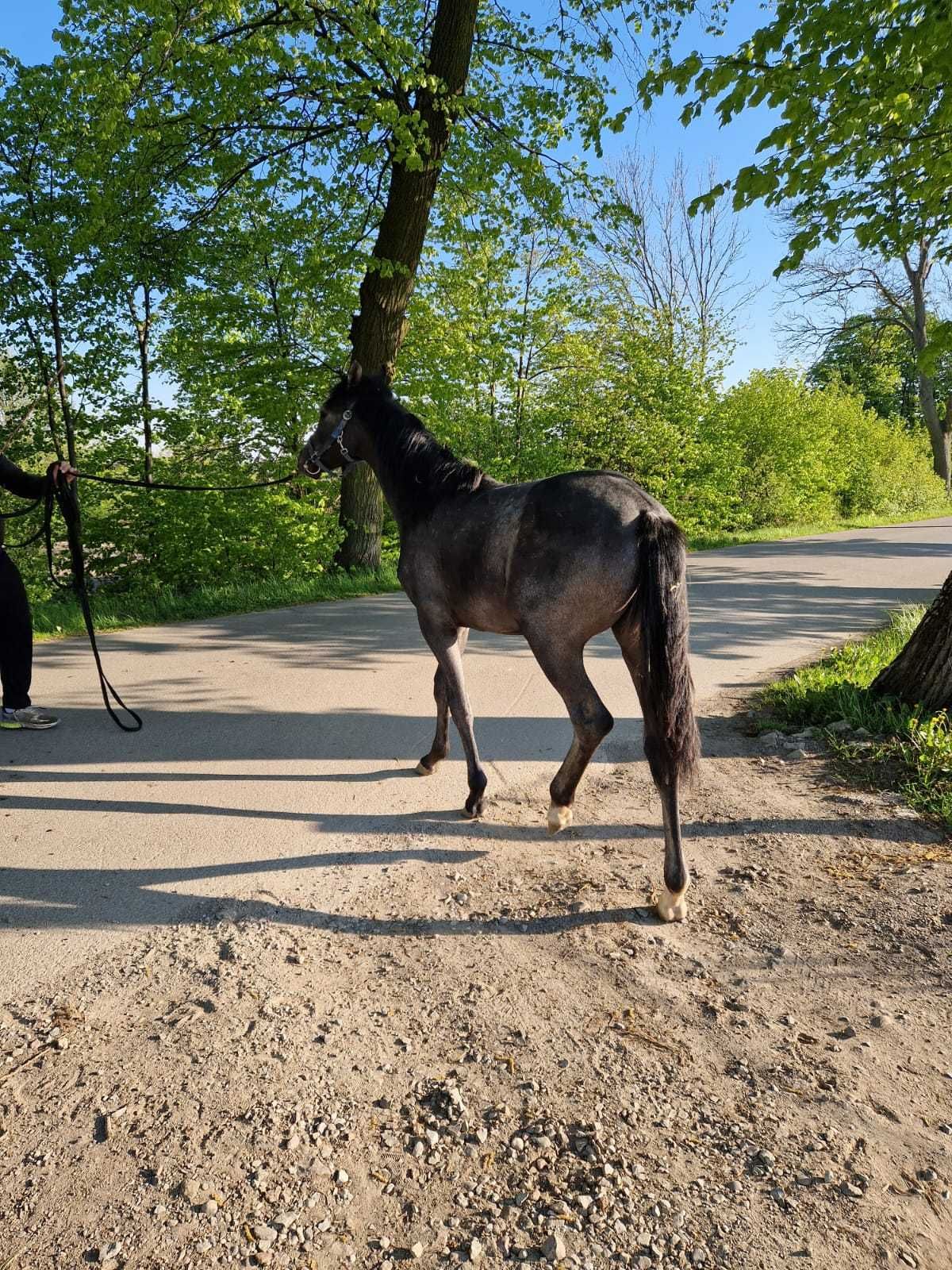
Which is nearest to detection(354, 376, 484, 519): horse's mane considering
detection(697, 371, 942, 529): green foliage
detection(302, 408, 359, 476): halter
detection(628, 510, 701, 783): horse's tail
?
detection(302, 408, 359, 476): halter

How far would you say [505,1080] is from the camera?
6.89 feet

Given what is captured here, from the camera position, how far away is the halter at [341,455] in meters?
4.51

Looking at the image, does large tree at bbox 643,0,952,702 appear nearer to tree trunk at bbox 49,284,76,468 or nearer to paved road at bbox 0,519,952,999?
paved road at bbox 0,519,952,999

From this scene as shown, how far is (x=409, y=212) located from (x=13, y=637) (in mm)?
8144

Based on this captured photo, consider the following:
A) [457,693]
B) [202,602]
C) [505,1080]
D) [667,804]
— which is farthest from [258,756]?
[202,602]

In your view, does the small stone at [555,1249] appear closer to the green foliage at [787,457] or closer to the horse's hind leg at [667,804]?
the horse's hind leg at [667,804]

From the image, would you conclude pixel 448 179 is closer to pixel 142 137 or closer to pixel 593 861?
pixel 142 137

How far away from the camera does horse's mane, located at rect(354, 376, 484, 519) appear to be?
13.2 ft

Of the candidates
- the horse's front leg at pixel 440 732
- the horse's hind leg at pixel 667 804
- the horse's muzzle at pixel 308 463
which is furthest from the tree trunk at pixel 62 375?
the horse's hind leg at pixel 667 804

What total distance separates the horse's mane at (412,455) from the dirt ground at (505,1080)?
210cm

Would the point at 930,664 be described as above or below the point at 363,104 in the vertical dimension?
below

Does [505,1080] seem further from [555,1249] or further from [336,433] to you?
[336,433]

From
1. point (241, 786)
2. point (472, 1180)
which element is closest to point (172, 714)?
point (241, 786)

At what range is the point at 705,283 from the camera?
30609mm
